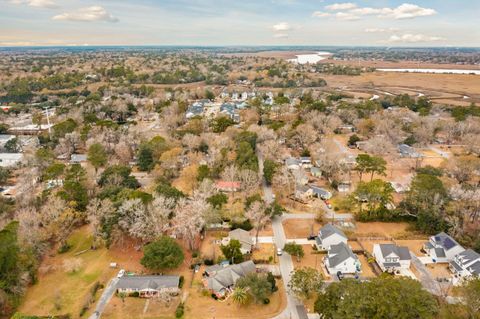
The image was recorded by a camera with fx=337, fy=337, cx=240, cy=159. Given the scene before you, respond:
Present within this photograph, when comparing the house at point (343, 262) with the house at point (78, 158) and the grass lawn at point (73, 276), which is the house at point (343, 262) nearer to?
the grass lawn at point (73, 276)

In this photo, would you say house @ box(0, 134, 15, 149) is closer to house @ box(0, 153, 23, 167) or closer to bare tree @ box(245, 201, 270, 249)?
house @ box(0, 153, 23, 167)

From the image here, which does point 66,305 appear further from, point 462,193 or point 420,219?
point 462,193

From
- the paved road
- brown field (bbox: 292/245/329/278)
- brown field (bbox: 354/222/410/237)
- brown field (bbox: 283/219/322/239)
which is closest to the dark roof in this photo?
brown field (bbox: 354/222/410/237)

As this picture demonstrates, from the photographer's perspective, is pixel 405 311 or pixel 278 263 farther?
pixel 278 263

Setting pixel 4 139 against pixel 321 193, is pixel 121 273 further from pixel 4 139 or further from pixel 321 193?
pixel 4 139

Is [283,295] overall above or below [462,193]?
below

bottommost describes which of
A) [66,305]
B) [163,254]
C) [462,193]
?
[66,305]

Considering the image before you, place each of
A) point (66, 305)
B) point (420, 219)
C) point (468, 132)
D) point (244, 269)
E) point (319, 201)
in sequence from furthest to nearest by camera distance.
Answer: point (468, 132), point (319, 201), point (420, 219), point (244, 269), point (66, 305)

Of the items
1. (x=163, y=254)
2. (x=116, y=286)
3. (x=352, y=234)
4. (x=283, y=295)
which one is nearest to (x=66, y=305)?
(x=116, y=286)
